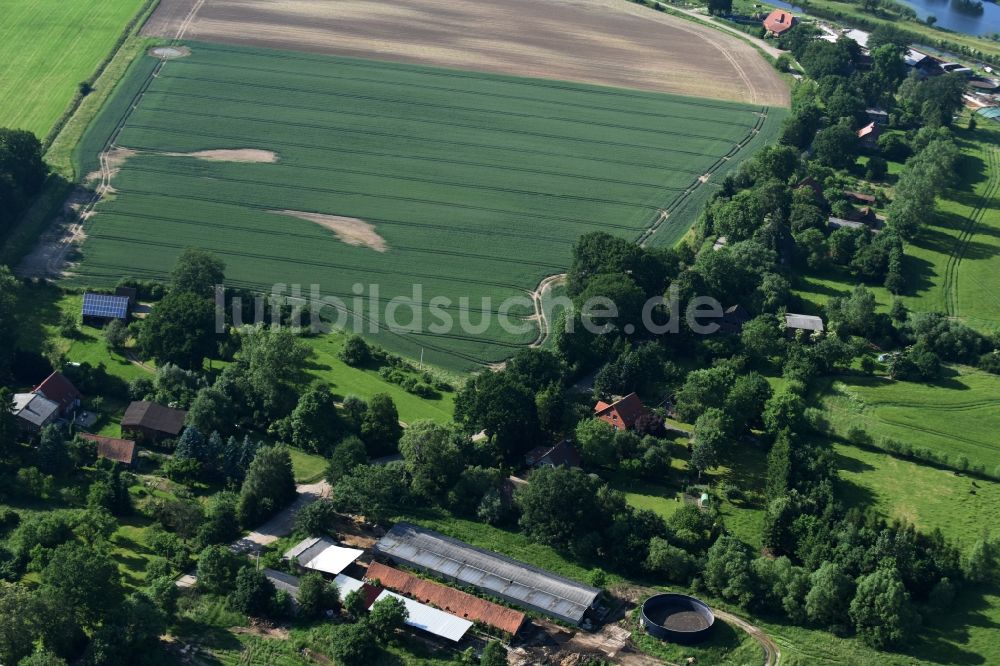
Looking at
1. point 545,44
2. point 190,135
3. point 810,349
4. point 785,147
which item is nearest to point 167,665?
point 810,349

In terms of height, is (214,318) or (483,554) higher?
(214,318)

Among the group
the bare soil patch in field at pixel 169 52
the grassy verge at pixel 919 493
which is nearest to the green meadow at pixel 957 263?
the grassy verge at pixel 919 493

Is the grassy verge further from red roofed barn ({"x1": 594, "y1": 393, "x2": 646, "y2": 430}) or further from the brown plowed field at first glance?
the brown plowed field

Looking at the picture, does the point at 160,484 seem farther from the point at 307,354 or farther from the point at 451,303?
the point at 451,303

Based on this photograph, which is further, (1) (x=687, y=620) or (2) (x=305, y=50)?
(2) (x=305, y=50)

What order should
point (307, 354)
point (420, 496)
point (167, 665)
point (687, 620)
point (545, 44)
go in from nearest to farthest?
point (167, 665) → point (687, 620) → point (420, 496) → point (307, 354) → point (545, 44)

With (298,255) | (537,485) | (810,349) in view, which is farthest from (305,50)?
(537,485)

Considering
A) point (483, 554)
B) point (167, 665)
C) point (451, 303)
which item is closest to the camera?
point (167, 665)

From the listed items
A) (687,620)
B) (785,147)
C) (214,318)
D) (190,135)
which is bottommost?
(687,620)
